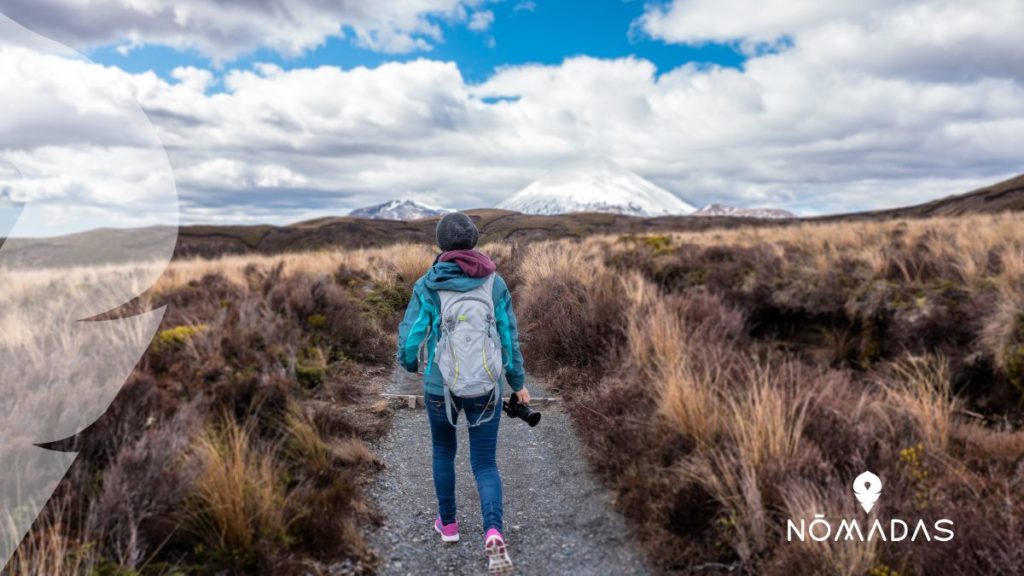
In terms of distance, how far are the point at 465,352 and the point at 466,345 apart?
4cm

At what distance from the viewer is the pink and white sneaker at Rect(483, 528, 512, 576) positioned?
134 inches

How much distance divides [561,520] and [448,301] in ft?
6.07

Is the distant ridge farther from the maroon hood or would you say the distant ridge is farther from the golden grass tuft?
the golden grass tuft

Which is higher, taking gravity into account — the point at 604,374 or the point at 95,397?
the point at 95,397

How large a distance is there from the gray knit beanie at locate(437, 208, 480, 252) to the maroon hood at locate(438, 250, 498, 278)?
0.23 feet

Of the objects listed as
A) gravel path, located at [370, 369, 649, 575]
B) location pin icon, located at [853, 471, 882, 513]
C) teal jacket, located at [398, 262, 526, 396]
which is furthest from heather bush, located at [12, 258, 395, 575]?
location pin icon, located at [853, 471, 882, 513]

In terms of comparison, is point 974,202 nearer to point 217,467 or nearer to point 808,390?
point 808,390

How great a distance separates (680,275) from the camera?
10703mm

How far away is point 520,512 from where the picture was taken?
→ 4.31 meters

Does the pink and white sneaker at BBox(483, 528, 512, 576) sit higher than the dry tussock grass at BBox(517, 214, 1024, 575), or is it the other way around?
the dry tussock grass at BBox(517, 214, 1024, 575)

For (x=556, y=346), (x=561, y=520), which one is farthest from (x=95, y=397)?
(x=556, y=346)

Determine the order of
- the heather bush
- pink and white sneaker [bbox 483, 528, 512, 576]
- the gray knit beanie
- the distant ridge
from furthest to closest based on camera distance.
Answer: the gray knit beanie
pink and white sneaker [bbox 483, 528, 512, 576]
the heather bush
the distant ridge

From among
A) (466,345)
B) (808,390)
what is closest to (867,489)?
(808,390)

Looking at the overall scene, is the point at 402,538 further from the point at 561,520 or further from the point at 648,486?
the point at 648,486
